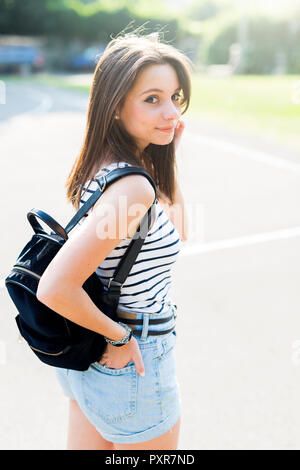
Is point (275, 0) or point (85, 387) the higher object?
point (275, 0)

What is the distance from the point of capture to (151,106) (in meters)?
1.77

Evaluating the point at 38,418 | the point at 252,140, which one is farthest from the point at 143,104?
the point at 252,140

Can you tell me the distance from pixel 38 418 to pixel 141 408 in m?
1.38

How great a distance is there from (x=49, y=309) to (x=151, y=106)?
74cm

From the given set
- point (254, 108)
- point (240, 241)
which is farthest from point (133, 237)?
point (254, 108)

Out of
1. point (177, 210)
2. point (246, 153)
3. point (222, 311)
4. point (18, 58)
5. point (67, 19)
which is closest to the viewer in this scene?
point (177, 210)

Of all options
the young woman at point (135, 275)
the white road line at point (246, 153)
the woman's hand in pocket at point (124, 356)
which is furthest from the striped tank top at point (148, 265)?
the white road line at point (246, 153)

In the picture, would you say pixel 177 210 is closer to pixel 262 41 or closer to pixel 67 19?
pixel 262 41

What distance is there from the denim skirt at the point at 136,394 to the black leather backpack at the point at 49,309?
111 millimetres

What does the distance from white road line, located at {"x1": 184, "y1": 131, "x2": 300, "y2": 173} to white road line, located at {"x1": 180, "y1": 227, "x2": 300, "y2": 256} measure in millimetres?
2840

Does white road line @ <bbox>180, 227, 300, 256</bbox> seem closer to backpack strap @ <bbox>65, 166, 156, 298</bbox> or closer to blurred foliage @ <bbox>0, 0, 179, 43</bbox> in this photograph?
backpack strap @ <bbox>65, 166, 156, 298</bbox>

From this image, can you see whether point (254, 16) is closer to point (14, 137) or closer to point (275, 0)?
point (275, 0)

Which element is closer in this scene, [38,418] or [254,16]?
[38,418]

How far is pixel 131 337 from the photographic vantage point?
169 cm
